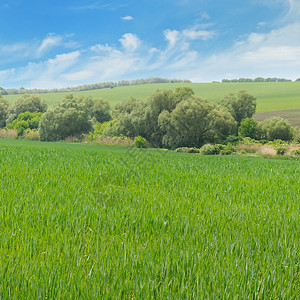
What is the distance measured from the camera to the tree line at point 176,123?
49375mm

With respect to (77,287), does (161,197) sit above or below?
below

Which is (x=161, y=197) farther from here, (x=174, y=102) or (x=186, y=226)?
(x=174, y=102)

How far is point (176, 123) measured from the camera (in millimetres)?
49188

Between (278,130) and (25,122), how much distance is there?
6055cm

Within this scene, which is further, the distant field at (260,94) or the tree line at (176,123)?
the distant field at (260,94)

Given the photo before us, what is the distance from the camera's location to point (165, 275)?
258cm

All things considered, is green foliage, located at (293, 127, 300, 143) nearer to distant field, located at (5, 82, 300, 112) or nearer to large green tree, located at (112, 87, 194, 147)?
large green tree, located at (112, 87, 194, 147)

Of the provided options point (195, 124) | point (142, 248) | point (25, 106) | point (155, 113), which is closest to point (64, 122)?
point (155, 113)

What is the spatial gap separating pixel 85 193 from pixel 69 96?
75405 millimetres

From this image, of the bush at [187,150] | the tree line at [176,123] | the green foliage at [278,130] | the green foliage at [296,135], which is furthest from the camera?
the green foliage at [278,130]

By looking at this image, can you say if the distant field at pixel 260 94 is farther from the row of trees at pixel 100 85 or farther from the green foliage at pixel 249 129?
the green foliage at pixel 249 129

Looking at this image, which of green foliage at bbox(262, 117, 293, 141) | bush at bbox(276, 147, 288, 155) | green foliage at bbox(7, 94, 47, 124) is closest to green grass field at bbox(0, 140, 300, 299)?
bush at bbox(276, 147, 288, 155)

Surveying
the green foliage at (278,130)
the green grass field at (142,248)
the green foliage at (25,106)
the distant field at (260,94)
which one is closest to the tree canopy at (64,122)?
the green foliage at (25,106)

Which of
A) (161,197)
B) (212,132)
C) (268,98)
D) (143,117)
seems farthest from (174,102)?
(268,98)
